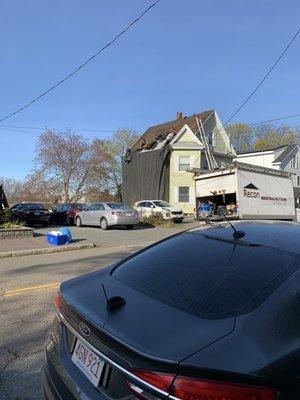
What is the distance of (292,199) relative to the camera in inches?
1036

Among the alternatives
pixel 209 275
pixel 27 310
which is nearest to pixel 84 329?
pixel 209 275

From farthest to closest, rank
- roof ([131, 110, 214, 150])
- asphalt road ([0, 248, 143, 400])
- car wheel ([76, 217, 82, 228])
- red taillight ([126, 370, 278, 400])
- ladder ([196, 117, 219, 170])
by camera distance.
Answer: roof ([131, 110, 214, 150]), ladder ([196, 117, 219, 170]), car wheel ([76, 217, 82, 228]), asphalt road ([0, 248, 143, 400]), red taillight ([126, 370, 278, 400])

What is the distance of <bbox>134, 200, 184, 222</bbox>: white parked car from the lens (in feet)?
94.9

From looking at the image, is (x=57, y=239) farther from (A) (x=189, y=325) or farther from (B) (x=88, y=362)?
(A) (x=189, y=325)

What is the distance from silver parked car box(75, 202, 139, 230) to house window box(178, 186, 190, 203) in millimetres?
15069

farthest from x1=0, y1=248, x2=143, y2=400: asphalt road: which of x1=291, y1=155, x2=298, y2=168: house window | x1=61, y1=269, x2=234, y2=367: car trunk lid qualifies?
x1=291, y1=155, x2=298, y2=168: house window

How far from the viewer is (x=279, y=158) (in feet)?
154

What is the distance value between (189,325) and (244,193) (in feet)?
65.7

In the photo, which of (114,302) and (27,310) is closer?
(114,302)

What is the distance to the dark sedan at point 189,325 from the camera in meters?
2.03

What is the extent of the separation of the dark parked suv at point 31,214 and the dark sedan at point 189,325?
937 inches

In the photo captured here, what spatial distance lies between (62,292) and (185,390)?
4.67 feet

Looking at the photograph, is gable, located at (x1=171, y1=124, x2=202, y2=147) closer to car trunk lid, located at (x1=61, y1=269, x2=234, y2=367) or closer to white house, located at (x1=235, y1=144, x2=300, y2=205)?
white house, located at (x1=235, y1=144, x2=300, y2=205)

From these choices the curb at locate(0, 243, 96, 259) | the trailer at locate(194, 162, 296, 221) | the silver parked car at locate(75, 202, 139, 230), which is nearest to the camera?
the curb at locate(0, 243, 96, 259)
